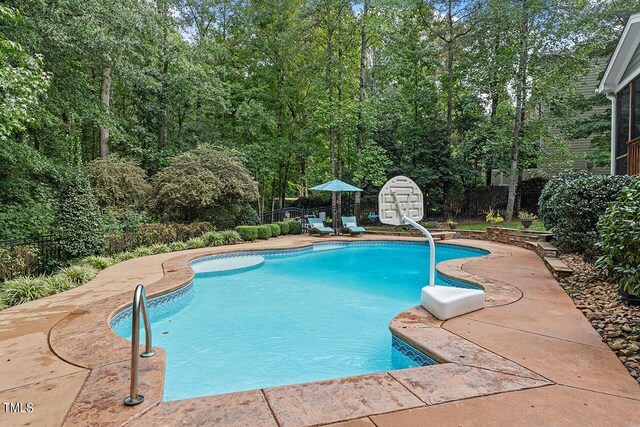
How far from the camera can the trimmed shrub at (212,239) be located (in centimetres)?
1181

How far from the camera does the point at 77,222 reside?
8.12m

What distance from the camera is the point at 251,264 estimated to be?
380 inches

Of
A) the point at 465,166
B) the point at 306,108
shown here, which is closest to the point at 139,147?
the point at 306,108

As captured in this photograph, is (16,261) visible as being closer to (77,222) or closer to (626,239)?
(77,222)

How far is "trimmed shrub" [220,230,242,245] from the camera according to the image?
40.0 feet

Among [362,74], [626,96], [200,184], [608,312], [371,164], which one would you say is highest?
[362,74]

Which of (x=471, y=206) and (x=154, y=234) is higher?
(x=471, y=206)

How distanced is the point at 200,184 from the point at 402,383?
11.2m

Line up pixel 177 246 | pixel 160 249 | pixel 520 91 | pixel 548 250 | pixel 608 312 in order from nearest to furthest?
pixel 608 312 → pixel 548 250 → pixel 160 249 → pixel 177 246 → pixel 520 91

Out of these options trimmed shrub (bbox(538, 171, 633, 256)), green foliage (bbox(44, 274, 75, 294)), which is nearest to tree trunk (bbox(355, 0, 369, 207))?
trimmed shrub (bbox(538, 171, 633, 256))

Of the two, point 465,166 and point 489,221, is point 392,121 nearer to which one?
point 465,166

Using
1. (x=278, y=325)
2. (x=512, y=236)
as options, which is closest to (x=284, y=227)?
(x=512, y=236)

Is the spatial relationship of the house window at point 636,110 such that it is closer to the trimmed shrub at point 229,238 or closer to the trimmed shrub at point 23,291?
the trimmed shrub at point 229,238

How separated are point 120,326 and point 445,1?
18864 millimetres
